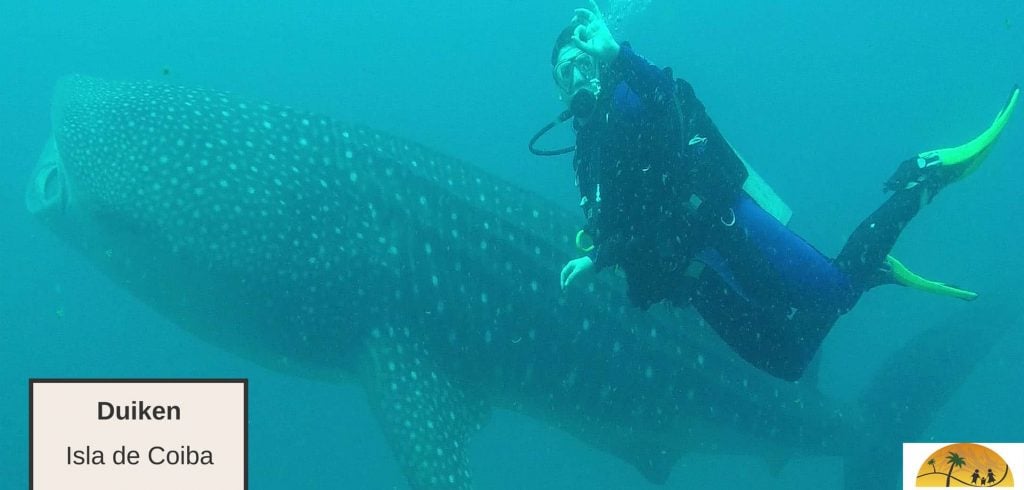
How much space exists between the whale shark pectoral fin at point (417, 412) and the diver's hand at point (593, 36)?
8.77 ft

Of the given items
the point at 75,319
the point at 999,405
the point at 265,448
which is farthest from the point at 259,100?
the point at 999,405

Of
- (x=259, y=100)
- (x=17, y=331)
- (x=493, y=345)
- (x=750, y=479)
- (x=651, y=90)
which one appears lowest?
(x=750, y=479)

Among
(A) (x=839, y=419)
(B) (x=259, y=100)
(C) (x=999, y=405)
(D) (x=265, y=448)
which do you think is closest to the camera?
(B) (x=259, y=100)

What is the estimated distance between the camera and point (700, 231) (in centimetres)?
491

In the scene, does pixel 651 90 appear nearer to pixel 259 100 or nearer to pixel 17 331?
pixel 259 100

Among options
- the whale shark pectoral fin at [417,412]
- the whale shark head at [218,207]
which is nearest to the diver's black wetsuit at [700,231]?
the whale shark pectoral fin at [417,412]

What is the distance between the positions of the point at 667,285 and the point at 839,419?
3483mm

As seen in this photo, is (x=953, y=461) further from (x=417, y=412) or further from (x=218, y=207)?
(x=218, y=207)

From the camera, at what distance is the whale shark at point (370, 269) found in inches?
196

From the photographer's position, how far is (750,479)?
538 inches

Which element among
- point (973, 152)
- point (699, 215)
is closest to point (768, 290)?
point (699, 215)

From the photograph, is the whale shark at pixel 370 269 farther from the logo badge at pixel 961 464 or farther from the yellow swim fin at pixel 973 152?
the yellow swim fin at pixel 973 152

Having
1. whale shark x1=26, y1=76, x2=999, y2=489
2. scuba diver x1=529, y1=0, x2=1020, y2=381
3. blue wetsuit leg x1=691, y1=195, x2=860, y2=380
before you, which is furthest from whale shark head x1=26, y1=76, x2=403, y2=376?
blue wetsuit leg x1=691, y1=195, x2=860, y2=380

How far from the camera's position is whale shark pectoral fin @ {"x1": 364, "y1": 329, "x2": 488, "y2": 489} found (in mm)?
5199
